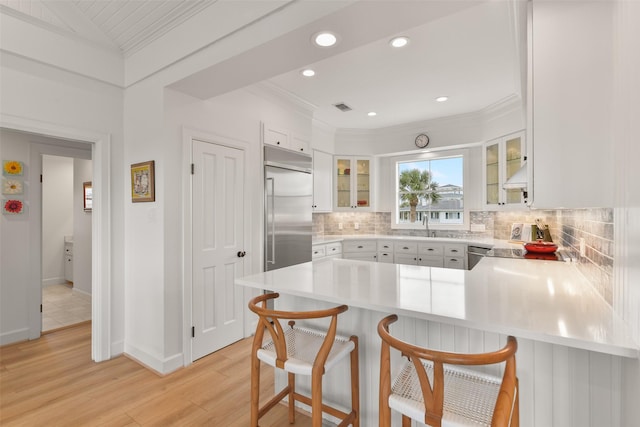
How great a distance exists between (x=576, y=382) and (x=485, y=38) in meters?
2.47

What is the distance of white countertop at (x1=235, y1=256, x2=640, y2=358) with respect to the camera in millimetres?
1064

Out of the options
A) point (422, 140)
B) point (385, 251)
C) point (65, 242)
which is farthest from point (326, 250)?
point (65, 242)

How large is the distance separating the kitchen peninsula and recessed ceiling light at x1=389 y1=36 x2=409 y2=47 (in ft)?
6.02

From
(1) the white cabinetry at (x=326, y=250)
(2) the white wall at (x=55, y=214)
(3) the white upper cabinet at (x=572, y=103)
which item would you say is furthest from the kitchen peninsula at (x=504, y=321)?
(2) the white wall at (x=55, y=214)

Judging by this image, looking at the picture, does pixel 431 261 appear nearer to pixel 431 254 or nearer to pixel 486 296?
pixel 431 254

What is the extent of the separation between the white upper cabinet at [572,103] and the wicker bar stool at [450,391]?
667 mm

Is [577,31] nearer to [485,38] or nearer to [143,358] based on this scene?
[485,38]

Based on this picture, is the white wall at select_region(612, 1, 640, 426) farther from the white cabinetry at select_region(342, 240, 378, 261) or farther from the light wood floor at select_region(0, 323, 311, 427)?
the white cabinetry at select_region(342, 240, 378, 261)

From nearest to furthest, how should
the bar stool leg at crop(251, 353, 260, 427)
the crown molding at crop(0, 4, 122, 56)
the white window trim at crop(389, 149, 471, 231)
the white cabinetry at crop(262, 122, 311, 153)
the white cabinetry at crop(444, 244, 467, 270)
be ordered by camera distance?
1. the bar stool leg at crop(251, 353, 260, 427)
2. the crown molding at crop(0, 4, 122, 56)
3. the white cabinetry at crop(262, 122, 311, 153)
4. the white cabinetry at crop(444, 244, 467, 270)
5. the white window trim at crop(389, 149, 471, 231)

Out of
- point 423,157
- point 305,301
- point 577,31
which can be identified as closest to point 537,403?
point 305,301

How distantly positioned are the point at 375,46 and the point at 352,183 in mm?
2854

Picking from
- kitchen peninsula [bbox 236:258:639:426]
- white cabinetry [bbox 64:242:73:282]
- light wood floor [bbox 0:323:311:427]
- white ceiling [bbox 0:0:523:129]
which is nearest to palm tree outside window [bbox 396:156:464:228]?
white ceiling [bbox 0:0:523:129]

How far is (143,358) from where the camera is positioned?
2748 millimetres

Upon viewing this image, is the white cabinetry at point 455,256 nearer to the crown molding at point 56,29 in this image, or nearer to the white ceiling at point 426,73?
the white ceiling at point 426,73
